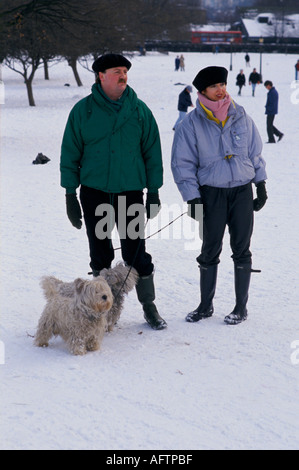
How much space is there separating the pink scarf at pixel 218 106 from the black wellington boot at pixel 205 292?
47.5 inches

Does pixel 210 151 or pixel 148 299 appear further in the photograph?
pixel 148 299

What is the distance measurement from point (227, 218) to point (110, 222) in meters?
0.95

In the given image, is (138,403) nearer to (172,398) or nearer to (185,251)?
(172,398)

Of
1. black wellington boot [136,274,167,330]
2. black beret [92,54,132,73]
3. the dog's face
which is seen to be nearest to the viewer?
the dog's face

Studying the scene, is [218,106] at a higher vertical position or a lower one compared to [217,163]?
higher

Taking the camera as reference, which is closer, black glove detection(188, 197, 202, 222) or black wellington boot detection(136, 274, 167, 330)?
black glove detection(188, 197, 202, 222)

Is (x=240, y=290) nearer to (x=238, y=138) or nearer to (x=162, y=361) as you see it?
(x=162, y=361)

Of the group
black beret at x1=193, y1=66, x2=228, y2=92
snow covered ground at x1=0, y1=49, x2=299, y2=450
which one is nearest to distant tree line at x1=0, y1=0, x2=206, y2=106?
snow covered ground at x1=0, y1=49, x2=299, y2=450

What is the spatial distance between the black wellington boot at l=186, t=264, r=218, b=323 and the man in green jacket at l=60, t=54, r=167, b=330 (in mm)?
567

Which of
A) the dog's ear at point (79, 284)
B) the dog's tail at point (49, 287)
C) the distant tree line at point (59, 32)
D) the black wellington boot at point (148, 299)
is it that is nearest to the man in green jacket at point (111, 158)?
the black wellington boot at point (148, 299)

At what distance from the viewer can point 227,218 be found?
461cm

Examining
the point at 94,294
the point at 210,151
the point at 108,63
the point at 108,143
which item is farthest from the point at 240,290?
the point at 108,63

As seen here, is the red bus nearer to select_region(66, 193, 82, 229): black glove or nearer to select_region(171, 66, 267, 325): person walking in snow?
select_region(171, 66, 267, 325): person walking in snow

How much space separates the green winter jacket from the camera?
4.22 meters
